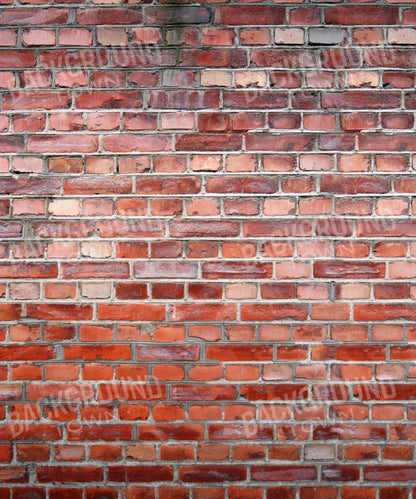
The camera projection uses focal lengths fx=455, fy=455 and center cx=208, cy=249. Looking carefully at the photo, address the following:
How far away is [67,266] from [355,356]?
3.59ft

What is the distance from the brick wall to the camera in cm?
164

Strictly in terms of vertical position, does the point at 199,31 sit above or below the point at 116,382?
above

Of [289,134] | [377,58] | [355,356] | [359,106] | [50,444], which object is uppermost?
[377,58]

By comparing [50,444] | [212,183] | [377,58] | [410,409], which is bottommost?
[50,444]

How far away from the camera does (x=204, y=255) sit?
1.65 meters

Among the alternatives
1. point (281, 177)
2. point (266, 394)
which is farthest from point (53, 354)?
point (281, 177)

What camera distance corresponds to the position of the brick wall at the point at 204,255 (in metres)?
1.64

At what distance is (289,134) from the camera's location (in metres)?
1.64

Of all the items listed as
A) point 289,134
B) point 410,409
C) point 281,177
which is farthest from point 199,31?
point 410,409

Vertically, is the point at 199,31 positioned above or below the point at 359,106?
above

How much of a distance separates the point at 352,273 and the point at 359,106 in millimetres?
603

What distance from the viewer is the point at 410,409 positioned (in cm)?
165

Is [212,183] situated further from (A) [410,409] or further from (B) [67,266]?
(A) [410,409]

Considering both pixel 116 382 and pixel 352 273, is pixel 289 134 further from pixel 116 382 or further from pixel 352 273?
pixel 116 382
